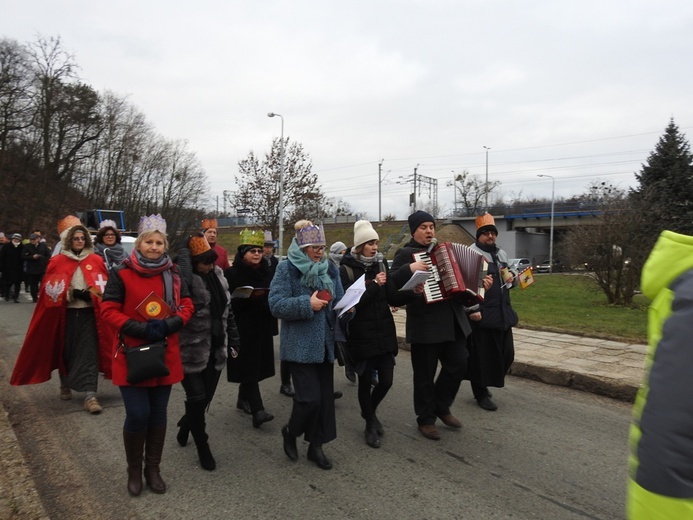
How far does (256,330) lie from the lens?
5.46 meters

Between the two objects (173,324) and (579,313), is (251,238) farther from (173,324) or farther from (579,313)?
(579,313)

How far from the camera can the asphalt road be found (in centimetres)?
361

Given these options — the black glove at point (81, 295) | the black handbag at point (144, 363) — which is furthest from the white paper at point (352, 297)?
the black glove at point (81, 295)

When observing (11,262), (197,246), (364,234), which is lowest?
(11,262)

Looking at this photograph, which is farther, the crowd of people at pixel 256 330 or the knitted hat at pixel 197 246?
the knitted hat at pixel 197 246

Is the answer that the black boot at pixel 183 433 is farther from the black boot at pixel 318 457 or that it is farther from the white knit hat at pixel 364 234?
the white knit hat at pixel 364 234

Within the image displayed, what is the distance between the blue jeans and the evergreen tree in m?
29.3

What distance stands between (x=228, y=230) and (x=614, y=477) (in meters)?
67.2

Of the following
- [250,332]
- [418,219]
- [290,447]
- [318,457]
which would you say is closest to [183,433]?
[290,447]

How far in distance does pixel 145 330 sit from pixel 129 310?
8.7 inches

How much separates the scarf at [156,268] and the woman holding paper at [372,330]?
1.52 meters

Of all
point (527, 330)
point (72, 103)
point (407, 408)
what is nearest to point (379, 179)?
point (72, 103)

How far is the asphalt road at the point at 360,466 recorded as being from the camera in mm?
3609

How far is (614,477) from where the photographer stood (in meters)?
4.09
